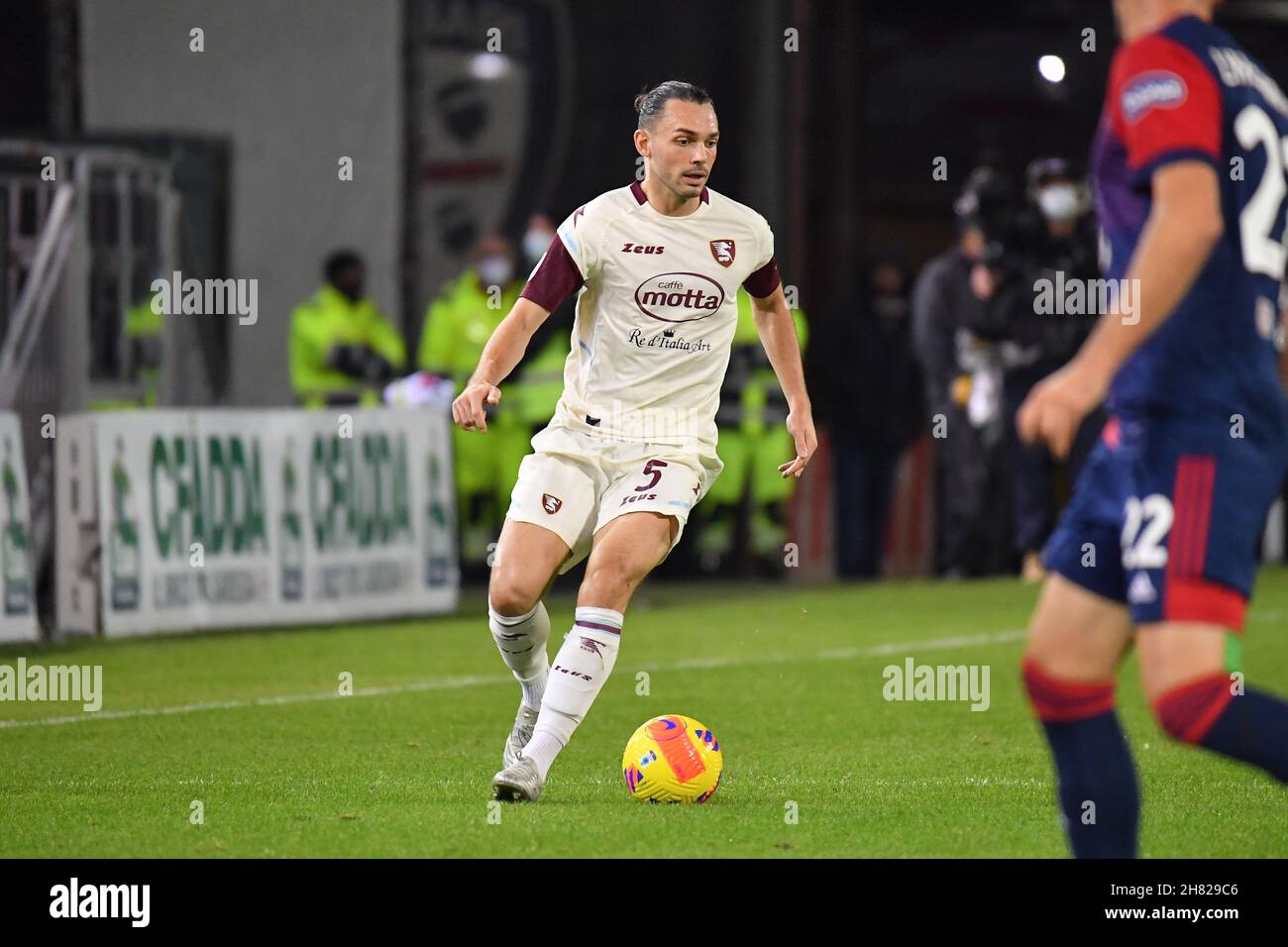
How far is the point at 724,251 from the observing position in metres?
7.11

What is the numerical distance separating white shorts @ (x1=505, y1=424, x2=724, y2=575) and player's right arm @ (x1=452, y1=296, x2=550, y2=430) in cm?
35

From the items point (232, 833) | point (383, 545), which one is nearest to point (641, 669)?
point (383, 545)

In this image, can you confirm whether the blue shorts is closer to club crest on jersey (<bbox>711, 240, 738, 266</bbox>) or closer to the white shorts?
the white shorts

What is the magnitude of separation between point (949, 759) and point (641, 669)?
322 cm

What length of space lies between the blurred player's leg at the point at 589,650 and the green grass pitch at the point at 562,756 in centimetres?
14

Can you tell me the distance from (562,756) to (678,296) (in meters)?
1.85

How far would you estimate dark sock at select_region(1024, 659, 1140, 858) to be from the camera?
469 centimetres

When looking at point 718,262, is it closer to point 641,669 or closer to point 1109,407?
point 1109,407

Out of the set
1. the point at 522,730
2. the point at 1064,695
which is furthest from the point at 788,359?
the point at 1064,695

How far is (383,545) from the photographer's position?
520 inches

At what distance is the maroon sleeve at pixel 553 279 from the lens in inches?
271

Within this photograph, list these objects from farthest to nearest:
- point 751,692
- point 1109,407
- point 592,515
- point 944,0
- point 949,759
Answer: point 944,0 → point 751,692 → point 949,759 → point 592,515 → point 1109,407
